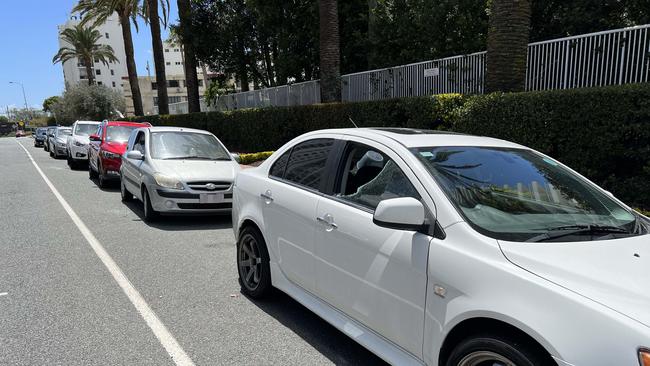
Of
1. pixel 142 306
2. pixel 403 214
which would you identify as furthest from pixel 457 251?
pixel 142 306

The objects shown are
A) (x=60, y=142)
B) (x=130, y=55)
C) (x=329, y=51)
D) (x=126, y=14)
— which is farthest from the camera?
(x=130, y=55)

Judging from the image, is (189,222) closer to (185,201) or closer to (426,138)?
(185,201)

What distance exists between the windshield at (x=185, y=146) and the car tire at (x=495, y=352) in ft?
22.6

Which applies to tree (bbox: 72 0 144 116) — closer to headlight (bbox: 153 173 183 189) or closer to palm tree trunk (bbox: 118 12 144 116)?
palm tree trunk (bbox: 118 12 144 116)

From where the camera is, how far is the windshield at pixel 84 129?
1772 cm

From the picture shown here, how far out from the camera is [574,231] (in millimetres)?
2555

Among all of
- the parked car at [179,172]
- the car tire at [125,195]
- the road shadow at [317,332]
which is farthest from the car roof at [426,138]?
the car tire at [125,195]

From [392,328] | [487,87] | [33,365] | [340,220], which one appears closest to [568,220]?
[392,328]

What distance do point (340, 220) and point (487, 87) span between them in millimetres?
6948

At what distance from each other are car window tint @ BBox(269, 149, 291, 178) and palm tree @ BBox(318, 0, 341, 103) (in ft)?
35.0

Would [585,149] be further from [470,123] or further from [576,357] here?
[576,357]

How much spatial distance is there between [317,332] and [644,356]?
250 cm

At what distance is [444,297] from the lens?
2422 millimetres

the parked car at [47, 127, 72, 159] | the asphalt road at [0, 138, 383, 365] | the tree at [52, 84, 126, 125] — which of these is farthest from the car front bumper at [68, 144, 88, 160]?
the tree at [52, 84, 126, 125]
